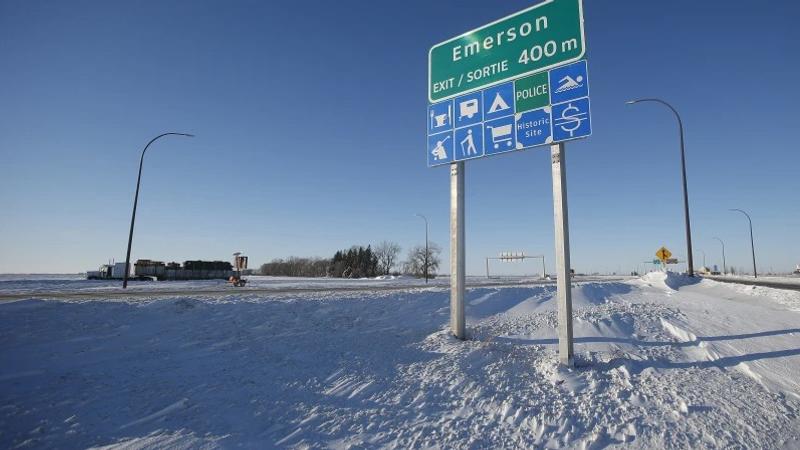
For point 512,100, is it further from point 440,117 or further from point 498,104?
point 440,117

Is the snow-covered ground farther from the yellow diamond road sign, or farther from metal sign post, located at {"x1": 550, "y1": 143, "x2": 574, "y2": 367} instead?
the yellow diamond road sign

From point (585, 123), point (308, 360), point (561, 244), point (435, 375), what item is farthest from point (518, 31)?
point (308, 360)

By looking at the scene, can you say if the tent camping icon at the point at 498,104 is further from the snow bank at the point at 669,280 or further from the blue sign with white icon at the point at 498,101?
the snow bank at the point at 669,280

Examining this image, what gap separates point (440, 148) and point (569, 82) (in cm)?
360

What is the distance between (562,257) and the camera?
8.62 meters

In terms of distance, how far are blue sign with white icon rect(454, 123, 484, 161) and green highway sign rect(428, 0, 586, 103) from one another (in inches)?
42.7

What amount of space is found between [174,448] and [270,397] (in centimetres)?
169

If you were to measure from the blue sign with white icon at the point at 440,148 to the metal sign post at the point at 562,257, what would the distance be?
2.84 metres

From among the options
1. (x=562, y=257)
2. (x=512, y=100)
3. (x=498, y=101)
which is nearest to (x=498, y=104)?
(x=498, y=101)

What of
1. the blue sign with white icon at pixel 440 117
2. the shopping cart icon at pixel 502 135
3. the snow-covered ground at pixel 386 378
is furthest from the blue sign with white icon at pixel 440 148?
the snow-covered ground at pixel 386 378

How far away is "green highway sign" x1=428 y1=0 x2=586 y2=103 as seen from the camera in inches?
361

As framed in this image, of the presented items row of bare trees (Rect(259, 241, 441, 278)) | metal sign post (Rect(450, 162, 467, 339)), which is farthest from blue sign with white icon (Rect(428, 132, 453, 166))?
row of bare trees (Rect(259, 241, 441, 278))

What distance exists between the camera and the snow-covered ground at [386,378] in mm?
5988

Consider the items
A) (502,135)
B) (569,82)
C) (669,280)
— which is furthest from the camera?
(669,280)
